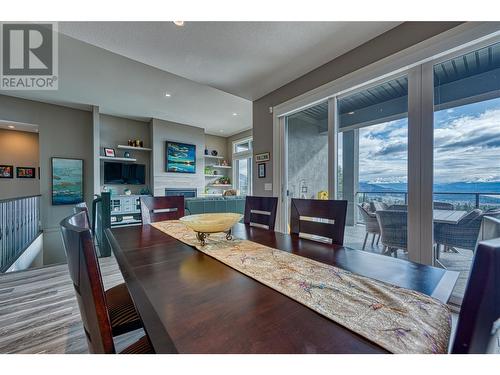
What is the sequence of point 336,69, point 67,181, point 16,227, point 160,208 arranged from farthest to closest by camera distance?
point 67,181 < point 16,227 < point 336,69 < point 160,208

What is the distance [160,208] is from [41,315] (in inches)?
49.2

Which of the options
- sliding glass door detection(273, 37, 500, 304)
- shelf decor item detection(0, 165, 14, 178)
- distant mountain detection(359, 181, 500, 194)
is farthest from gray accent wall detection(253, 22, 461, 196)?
shelf decor item detection(0, 165, 14, 178)

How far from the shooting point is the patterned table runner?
529 mm

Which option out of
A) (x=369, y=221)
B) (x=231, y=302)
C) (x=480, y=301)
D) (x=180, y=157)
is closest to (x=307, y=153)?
(x=369, y=221)

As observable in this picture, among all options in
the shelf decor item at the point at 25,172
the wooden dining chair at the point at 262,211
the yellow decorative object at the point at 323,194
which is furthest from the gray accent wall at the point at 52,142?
the yellow decorative object at the point at 323,194

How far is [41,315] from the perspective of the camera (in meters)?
1.84

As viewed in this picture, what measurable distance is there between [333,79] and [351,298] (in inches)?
109

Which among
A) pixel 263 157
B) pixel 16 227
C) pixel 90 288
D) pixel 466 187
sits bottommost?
pixel 16 227

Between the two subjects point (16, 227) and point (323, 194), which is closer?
point (323, 194)

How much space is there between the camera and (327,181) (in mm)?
3014

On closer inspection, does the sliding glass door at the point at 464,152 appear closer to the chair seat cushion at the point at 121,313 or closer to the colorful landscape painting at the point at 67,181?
the chair seat cushion at the point at 121,313

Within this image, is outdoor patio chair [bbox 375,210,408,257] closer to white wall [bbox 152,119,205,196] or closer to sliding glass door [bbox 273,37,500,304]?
sliding glass door [bbox 273,37,500,304]

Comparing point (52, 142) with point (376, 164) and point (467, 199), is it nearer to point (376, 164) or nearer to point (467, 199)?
point (376, 164)

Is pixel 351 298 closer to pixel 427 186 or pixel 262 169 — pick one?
pixel 427 186
